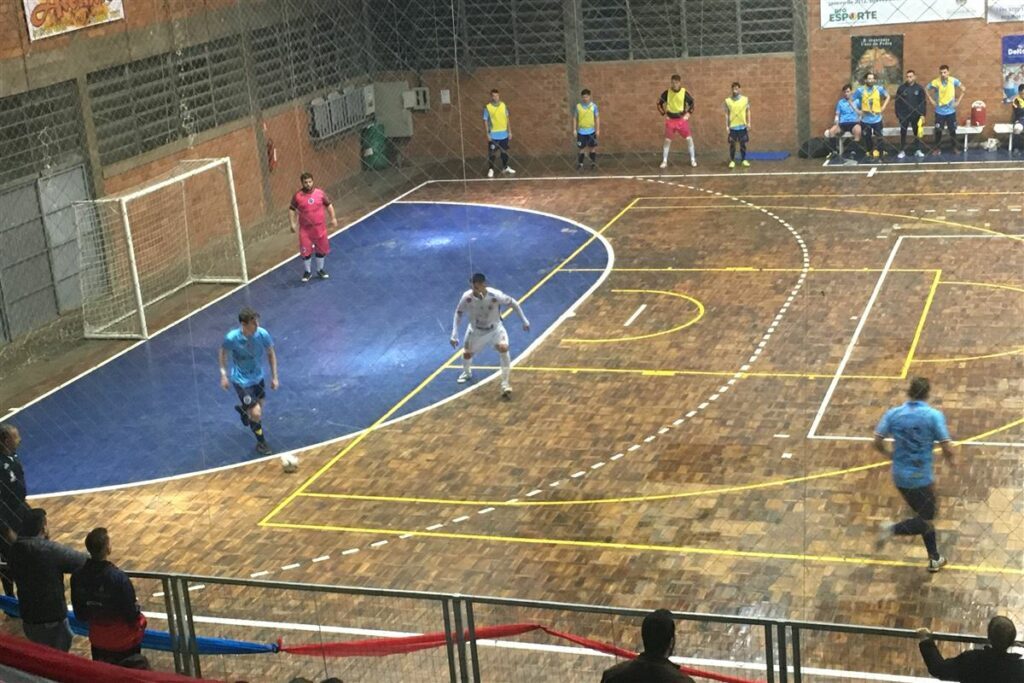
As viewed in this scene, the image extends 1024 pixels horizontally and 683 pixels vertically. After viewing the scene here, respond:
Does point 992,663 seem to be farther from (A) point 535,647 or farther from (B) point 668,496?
(B) point 668,496

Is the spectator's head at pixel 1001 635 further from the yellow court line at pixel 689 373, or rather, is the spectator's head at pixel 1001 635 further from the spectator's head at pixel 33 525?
the yellow court line at pixel 689 373

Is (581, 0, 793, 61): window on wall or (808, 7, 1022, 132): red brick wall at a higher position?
(581, 0, 793, 61): window on wall

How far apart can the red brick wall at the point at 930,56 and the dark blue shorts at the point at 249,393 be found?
41.3ft

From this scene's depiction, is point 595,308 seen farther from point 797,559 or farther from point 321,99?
Result: point 321,99

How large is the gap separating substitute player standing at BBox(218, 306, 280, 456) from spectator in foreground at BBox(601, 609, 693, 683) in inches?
289

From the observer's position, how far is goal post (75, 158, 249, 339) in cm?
1711

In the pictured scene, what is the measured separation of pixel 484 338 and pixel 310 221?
192 inches

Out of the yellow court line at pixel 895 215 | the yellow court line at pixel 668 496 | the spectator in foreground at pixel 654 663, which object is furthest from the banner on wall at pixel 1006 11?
the spectator in foreground at pixel 654 663

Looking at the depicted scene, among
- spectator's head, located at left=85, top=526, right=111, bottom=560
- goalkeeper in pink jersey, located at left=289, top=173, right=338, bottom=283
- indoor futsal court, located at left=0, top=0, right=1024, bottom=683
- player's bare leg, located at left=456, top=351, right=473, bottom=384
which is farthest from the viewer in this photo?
goalkeeper in pink jersey, located at left=289, top=173, right=338, bottom=283

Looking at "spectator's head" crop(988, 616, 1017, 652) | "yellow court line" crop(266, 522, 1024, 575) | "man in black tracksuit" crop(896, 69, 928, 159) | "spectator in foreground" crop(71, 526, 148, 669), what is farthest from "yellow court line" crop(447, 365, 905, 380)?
"man in black tracksuit" crop(896, 69, 928, 159)

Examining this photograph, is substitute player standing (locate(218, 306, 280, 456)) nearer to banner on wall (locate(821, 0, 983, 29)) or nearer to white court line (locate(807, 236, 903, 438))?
white court line (locate(807, 236, 903, 438))

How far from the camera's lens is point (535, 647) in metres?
8.74

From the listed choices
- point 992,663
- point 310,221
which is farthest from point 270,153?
point 992,663

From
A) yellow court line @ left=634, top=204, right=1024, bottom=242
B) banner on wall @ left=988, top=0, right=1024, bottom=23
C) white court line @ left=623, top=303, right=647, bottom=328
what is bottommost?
white court line @ left=623, top=303, right=647, bottom=328
